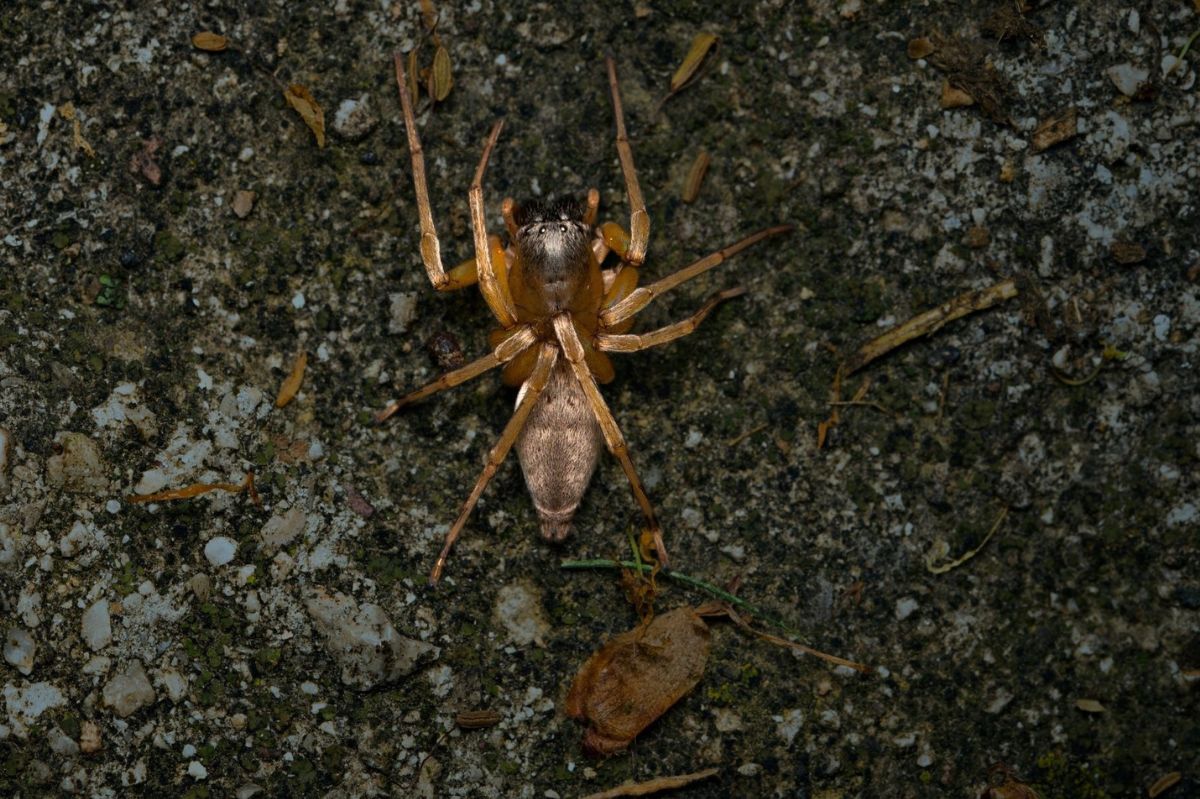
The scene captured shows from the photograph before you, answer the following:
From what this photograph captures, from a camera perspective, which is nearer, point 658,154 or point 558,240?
point 558,240

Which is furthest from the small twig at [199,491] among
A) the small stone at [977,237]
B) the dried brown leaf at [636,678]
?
the small stone at [977,237]

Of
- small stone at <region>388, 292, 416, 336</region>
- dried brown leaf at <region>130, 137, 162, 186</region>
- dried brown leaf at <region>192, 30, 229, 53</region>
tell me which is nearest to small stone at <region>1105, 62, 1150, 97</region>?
small stone at <region>388, 292, 416, 336</region>

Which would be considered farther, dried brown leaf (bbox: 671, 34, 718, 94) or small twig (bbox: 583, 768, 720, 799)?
dried brown leaf (bbox: 671, 34, 718, 94)

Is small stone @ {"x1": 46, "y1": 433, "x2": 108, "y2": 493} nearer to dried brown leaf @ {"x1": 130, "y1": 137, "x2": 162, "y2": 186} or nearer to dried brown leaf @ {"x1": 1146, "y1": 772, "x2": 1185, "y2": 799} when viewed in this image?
dried brown leaf @ {"x1": 130, "y1": 137, "x2": 162, "y2": 186}

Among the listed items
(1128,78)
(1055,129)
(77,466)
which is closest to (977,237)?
(1055,129)

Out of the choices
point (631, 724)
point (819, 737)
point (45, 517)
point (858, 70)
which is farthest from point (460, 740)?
point (858, 70)

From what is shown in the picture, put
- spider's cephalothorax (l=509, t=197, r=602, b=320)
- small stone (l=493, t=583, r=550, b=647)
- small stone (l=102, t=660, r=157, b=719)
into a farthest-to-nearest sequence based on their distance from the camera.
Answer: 1. small stone (l=493, t=583, r=550, b=647)
2. small stone (l=102, t=660, r=157, b=719)
3. spider's cephalothorax (l=509, t=197, r=602, b=320)

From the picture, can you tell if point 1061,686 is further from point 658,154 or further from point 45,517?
point 45,517
